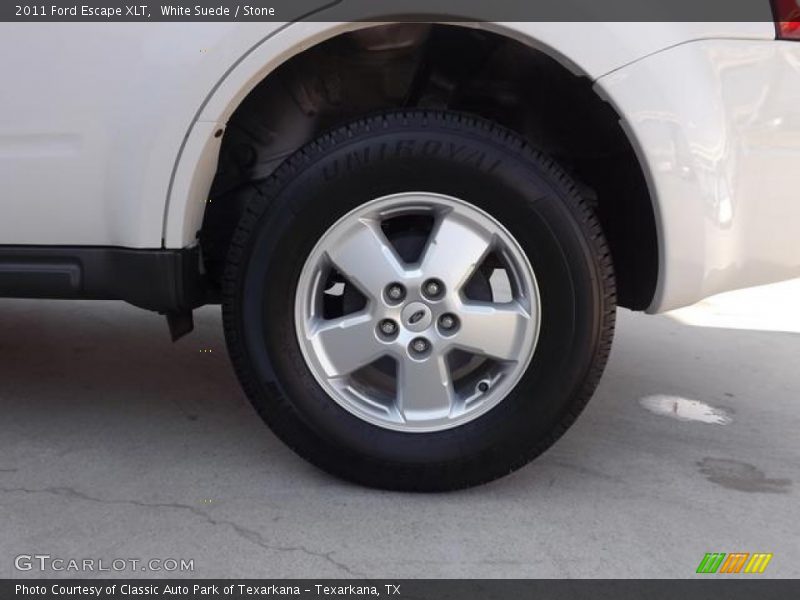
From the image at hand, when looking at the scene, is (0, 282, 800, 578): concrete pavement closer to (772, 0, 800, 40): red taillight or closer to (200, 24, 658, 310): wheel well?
(200, 24, 658, 310): wheel well

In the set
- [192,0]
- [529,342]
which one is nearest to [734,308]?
[529,342]

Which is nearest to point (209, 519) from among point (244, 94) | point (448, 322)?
point (448, 322)

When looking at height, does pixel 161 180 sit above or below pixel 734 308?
above

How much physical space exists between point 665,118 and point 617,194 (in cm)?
40

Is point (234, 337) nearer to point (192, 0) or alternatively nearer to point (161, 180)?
point (161, 180)

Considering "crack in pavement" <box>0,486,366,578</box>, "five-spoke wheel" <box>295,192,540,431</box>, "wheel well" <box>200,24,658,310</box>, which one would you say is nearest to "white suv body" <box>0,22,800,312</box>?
"wheel well" <box>200,24,658,310</box>

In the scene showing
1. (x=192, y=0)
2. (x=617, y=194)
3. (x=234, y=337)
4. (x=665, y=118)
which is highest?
(x=192, y=0)

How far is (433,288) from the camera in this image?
2348 mm

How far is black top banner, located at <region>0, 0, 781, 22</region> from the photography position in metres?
2.18

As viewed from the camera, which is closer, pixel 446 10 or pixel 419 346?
pixel 446 10

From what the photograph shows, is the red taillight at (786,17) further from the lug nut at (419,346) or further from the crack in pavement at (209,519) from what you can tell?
the crack in pavement at (209,519)

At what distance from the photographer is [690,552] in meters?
2.20
